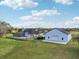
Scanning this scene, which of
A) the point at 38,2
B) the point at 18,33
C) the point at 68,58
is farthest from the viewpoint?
the point at 18,33

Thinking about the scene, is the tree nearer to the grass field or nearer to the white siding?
the white siding

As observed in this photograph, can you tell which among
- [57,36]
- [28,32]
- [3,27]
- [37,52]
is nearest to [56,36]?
[57,36]

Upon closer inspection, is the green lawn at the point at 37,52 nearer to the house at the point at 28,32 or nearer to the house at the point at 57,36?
the house at the point at 57,36

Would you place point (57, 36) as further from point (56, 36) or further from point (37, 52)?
point (37, 52)

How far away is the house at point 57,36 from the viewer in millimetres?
24500

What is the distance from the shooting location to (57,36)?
994 inches

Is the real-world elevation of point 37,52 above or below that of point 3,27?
below

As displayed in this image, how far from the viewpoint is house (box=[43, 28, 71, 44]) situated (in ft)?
80.4

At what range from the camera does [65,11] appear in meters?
20.5

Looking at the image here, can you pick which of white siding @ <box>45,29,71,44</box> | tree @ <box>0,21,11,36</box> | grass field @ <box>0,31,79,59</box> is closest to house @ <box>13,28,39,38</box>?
tree @ <box>0,21,11,36</box>

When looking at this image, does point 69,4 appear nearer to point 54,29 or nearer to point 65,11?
point 65,11

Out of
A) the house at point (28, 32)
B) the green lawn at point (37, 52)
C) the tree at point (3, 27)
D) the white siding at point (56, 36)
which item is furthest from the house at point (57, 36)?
the green lawn at point (37, 52)

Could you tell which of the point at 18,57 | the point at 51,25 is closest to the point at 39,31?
the point at 51,25

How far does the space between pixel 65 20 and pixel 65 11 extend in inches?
47.9
